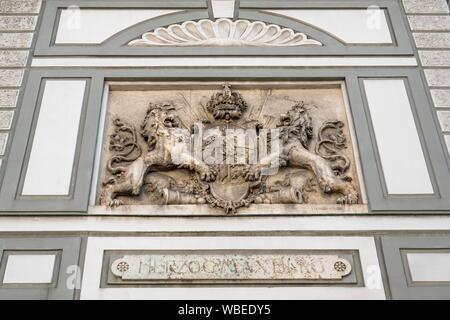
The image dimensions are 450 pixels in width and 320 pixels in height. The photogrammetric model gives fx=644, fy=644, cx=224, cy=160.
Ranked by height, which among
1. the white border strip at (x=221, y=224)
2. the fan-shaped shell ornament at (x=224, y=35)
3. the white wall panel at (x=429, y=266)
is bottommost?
the white wall panel at (x=429, y=266)

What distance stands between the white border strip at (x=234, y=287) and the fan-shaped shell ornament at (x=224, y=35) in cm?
313

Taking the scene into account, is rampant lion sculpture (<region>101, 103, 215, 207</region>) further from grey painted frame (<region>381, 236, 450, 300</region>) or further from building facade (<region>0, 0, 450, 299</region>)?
grey painted frame (<region>381, 236, 450, 300</region>)

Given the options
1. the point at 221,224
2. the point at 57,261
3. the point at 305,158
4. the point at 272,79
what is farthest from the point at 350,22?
the point at 57,261

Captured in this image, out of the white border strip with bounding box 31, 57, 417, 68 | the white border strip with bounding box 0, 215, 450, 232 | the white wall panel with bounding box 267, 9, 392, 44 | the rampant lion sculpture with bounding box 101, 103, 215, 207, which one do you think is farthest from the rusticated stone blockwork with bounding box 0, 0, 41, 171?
the white wall panel with bounding box 267, 9, 392, 44

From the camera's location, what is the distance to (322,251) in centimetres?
713

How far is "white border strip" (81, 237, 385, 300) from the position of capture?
681cm

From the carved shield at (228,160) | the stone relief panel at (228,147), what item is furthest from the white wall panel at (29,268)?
the carved shield at (228,160)

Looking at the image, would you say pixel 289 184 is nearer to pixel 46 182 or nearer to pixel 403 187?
pixel 403 187

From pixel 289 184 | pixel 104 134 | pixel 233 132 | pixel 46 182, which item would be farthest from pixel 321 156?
pixel 46 182

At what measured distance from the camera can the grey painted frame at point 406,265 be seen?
6.79m

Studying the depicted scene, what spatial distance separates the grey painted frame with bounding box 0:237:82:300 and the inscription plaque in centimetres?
49

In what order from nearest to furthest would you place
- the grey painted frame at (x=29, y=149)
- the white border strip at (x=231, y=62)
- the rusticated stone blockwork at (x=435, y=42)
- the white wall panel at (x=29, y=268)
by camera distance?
1. the white wall panel at (x=29, y=268)
2. the grey painted frame at (x=29, y=149)
3. the rusticated stone blockwork at (x=435, y=42)
4. the white border strip at (x=231, y=62)

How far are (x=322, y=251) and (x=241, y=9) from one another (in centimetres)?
410

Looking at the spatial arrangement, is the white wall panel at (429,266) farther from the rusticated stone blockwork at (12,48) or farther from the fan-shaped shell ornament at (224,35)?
the rusticated stone blockwork at (12,48)
